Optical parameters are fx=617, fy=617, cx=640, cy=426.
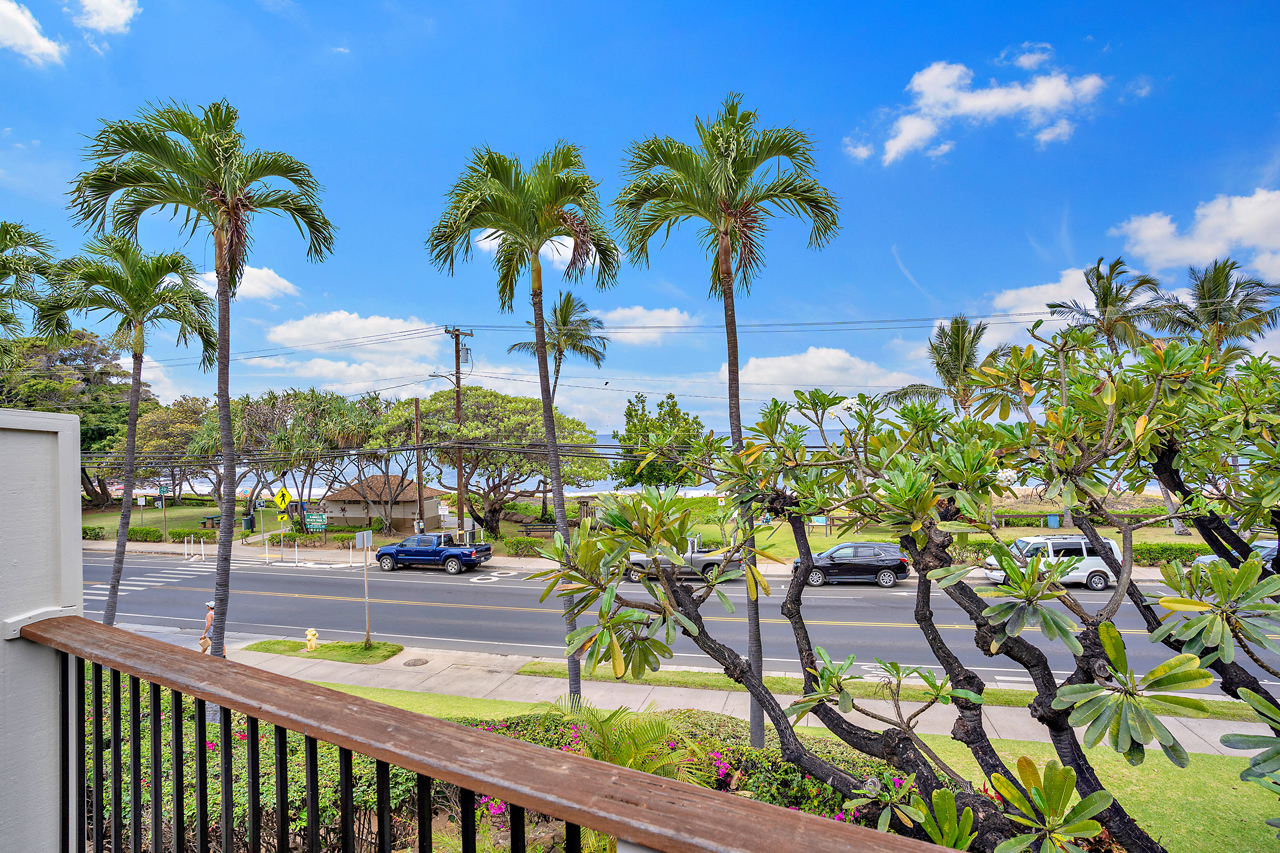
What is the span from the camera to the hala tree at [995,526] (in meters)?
2.29

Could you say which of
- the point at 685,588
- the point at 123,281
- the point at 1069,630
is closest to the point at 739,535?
the point at 685,588

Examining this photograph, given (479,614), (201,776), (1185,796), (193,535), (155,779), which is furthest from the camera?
(193,535)

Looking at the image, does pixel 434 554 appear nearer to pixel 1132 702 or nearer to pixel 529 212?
pixel 529 212

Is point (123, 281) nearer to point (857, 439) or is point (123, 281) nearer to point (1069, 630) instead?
point (857, 439)

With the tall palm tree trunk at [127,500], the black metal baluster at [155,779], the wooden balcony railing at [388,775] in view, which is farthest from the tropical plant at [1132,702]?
the tall palm tree trunk at [127,500]

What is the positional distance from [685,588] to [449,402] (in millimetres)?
28201

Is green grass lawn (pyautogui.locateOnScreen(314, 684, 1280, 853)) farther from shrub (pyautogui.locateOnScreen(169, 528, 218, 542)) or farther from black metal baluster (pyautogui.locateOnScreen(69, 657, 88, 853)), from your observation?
shrub (pyautogui.locateOnScreen(169, 528, 218, 542))

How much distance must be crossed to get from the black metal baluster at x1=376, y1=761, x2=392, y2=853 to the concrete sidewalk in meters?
6.69

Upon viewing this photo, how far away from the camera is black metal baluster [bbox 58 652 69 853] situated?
6.62 ft

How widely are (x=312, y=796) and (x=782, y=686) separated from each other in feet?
33.5

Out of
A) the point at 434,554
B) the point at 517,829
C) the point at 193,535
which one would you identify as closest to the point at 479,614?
the point at 434,554

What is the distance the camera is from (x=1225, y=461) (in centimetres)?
348

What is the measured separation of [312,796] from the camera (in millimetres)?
1254

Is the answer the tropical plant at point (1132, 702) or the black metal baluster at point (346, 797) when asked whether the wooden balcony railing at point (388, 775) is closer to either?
the black metal baluster at point (346, 797)
